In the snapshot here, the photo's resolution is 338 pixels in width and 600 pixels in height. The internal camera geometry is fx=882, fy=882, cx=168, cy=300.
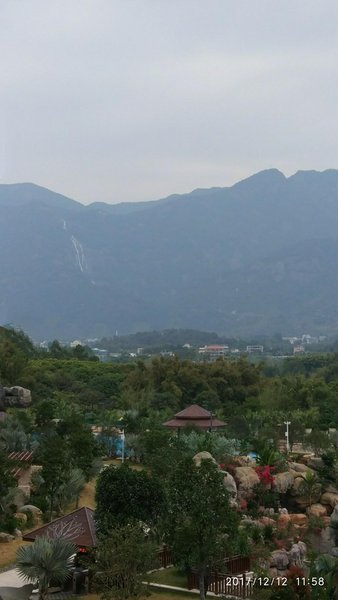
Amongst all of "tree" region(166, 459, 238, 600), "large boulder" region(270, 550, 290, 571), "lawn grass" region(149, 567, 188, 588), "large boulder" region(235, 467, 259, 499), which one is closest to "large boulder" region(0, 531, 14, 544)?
"lawn grass" region(149, 567, 188, 588)

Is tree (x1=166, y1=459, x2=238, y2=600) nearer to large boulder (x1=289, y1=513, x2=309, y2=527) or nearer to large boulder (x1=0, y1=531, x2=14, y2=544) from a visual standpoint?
large boulder (x1=0, y1=531, x2=14, y2=544)

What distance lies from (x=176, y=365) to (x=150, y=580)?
2820 cm

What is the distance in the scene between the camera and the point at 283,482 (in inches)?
934

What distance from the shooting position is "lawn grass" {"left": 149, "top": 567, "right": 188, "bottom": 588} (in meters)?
14.2

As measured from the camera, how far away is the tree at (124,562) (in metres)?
11.9

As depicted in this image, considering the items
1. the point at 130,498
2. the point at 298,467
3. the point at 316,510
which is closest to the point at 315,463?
the point at 298,467

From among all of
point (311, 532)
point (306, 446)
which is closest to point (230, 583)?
point (311, 532)

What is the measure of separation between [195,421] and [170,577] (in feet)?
54.4

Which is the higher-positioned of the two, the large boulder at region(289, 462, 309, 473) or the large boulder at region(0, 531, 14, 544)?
the large boulder at region(0, 531, 14, 544)

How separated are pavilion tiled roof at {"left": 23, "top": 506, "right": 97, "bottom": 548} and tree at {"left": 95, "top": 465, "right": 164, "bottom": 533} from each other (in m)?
0.21

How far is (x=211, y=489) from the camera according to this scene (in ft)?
43.6

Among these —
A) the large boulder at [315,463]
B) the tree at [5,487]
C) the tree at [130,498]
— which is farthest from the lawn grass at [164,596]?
the large boulder at [315,463]

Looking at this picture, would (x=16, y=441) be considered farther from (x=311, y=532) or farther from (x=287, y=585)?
(x=287, y=585)

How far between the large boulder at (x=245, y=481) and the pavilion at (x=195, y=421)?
7285 mm
